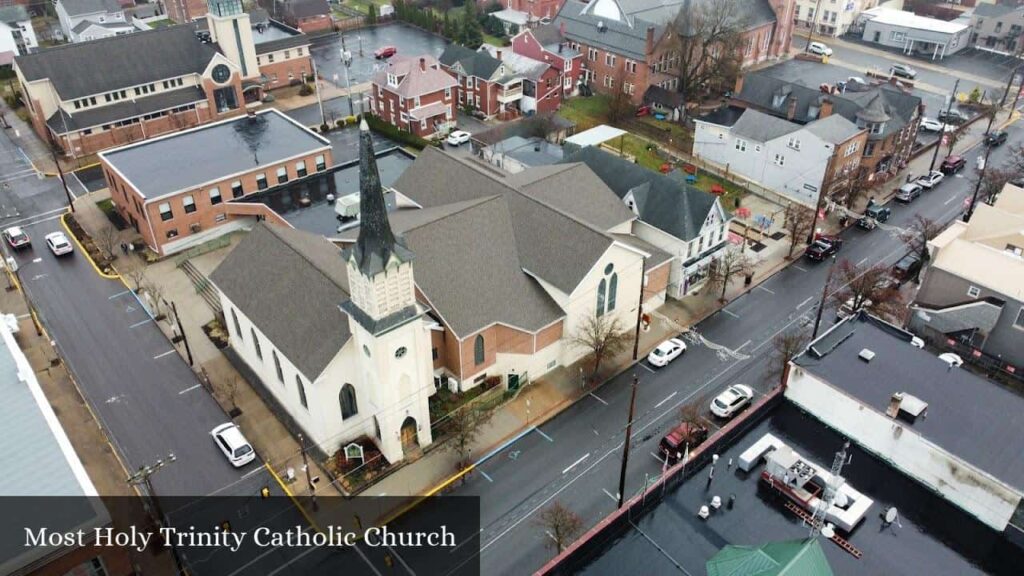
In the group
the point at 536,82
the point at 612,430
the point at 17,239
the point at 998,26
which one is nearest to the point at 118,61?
the point at 17,239

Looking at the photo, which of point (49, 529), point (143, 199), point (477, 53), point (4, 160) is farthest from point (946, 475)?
point (4, 160)

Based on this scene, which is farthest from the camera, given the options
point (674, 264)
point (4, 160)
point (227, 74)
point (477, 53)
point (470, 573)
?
point (477, 53)

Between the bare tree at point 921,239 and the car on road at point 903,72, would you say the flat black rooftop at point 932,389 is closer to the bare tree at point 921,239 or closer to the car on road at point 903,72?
the bare tree at point 921,239

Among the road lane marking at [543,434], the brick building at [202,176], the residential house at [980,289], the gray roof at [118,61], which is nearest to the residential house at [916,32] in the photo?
the residential house at [980,289]

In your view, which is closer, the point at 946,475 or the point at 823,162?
the point at 946,475

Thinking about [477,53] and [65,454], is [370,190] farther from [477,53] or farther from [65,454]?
[477,53]

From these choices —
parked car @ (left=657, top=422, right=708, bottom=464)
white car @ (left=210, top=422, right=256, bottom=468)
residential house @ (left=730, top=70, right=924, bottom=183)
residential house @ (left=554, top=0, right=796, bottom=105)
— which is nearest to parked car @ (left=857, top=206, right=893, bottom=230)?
residential house @ (left=730, top=70, right=924, bottom=183)
